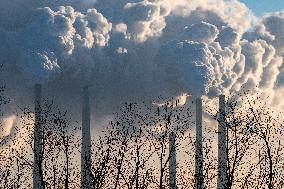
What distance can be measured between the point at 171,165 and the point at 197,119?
39.2 feet

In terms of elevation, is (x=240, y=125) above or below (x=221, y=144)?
below

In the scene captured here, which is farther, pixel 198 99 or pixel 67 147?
pixel 198 99

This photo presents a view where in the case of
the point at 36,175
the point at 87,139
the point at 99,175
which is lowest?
the point at 99,175

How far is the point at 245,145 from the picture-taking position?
86.9 ft

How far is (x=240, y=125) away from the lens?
26250mm

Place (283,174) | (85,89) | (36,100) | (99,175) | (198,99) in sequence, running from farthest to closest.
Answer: (198,99) → (85,89) → (36,100) → (283,174) → (99,175)

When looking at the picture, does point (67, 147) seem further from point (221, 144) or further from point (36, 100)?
point (221, 144)

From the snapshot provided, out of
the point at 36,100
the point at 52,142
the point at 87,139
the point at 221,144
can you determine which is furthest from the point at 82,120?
the point at 52,142

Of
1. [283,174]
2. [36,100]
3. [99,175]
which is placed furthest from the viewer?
[36,100]

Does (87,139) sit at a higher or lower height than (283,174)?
higher

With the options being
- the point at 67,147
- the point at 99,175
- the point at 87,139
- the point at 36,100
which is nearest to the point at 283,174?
the point at 99,175

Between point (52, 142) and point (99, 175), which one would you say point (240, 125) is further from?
point (52, 142)

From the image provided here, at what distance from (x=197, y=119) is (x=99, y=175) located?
73.0 meters

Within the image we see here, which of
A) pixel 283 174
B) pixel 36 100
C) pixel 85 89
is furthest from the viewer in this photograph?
pixel 85 89
